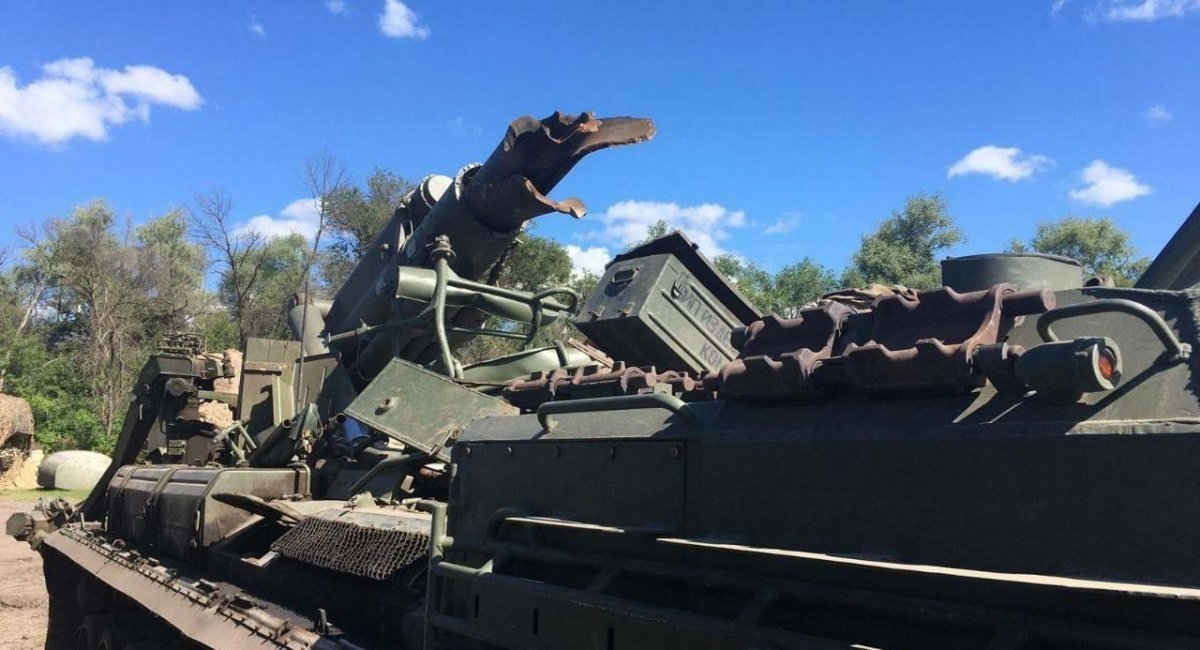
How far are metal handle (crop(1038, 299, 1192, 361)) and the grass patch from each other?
2363 cm

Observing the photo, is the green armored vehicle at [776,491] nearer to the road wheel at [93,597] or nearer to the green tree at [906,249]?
the road wheel at [93,597]

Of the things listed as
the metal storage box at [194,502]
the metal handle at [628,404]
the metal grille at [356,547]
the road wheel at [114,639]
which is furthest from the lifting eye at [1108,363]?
the road wheel at [114,639]

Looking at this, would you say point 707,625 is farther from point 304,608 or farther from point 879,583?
point 304,608

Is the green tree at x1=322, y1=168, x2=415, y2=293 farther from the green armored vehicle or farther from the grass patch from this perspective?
the green armored vehicle

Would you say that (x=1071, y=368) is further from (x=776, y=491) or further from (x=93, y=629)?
(x=93, y=629)

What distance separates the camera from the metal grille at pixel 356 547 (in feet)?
13.8

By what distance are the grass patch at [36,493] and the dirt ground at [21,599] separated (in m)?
6.68

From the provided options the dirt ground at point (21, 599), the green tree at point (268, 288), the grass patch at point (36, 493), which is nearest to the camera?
the dirt ground at point (21, 599)

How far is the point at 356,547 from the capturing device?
4.49 metres

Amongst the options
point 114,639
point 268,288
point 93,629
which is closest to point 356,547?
point 114,639

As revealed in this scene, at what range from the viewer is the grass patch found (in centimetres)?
2248

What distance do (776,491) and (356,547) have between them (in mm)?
2645

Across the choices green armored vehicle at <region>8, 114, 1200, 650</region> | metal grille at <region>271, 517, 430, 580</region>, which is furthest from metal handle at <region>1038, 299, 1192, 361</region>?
metal grille at <region>271, 517, 430, 580</region>

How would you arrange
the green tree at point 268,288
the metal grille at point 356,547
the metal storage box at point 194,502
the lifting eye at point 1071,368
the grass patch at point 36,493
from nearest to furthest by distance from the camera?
the lifting eye at point 1071,368, the metal grille at point 356,547, the metal storage box at point 194,502, the grass patch at point 36,493, the green tree at point 268,288
